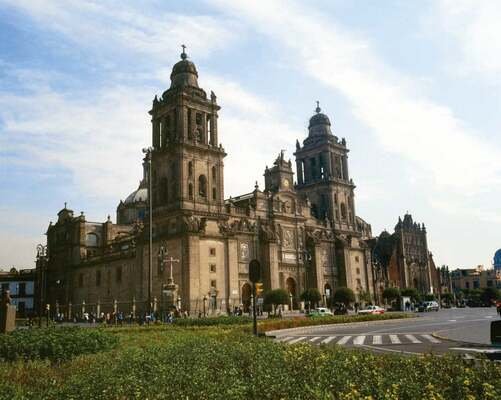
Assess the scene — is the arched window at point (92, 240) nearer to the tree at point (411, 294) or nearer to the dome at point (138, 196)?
the dome at point (138, 196)

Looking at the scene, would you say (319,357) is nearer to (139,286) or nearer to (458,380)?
(458,380)

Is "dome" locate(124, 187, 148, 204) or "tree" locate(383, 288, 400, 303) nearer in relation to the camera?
"tree" locate(383, 288, 400, 303)

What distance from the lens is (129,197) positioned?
86.0 metres

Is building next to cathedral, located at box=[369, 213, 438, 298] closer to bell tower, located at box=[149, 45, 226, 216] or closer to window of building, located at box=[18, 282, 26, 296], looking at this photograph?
bell tower, located at box=[149, 45, 226, 216]

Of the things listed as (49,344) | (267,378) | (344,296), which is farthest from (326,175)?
(267,378)

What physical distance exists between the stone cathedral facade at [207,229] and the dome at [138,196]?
0.64 feet

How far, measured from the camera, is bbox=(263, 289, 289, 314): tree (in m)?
53.9

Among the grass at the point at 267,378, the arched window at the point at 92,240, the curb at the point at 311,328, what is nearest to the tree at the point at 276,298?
the curb at the point at 311,328

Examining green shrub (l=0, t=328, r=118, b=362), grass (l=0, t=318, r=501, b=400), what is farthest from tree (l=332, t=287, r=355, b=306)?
grass (l=0, t=318, r=501, b=400)

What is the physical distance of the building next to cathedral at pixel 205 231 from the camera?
5444 cm

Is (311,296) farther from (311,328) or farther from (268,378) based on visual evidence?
(268,378)

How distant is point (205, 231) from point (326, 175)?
30788 mm

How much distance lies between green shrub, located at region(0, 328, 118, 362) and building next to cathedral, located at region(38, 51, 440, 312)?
91.0 ft

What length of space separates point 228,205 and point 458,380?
53.6 metres
